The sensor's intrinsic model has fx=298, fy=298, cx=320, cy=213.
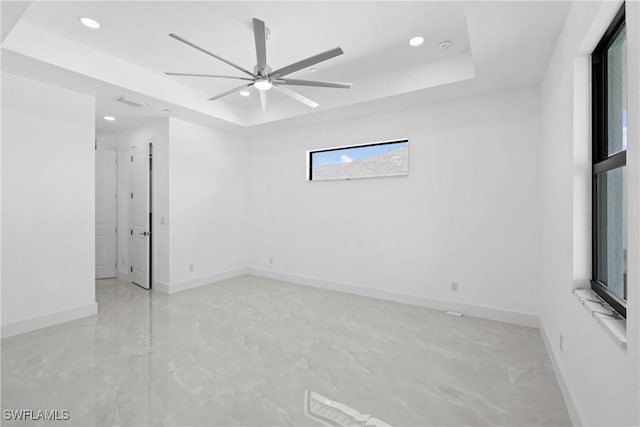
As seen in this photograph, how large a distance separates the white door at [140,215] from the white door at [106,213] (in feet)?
2.21

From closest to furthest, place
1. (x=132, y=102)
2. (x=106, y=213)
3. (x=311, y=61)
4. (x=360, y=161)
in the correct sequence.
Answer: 1. (x=311, y=61)
2. (x=132, y=102)
3. (x=360, y=161)
4. (x=106, y=213)

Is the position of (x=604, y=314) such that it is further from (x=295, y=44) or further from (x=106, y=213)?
(x=106, y=213)

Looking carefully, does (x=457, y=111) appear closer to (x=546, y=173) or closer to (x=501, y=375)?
(x=546, y=173)

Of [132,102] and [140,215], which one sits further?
[140,215]

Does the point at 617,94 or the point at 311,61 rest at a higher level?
the point at 311,61

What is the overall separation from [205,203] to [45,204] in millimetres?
2100

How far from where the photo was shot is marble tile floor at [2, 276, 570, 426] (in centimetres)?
191

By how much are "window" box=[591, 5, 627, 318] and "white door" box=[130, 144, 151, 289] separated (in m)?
5.34

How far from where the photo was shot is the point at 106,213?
18.2 ft

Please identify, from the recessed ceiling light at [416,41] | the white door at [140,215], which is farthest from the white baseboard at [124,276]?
the recessed ceiling light at [416,41]

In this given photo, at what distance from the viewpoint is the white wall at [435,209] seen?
337cm

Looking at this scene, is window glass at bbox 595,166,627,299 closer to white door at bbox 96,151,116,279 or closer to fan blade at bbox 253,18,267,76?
fan blade at bbox 253,18,267,76

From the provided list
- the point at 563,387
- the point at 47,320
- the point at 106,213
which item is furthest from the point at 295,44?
the point at 106,213

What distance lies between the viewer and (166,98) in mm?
3854
